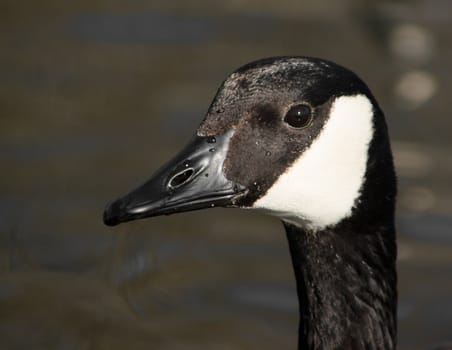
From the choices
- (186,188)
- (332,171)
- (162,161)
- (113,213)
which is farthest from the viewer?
(162,161)

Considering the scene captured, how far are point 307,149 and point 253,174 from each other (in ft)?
0.89

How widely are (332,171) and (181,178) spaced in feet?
2.24

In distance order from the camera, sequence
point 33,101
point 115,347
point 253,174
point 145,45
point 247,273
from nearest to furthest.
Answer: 1. point 253,174
2. point 115,347
3. point 247,273
4. point 33,101
5. point 145,45

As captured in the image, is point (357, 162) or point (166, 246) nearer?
point (357, 162)

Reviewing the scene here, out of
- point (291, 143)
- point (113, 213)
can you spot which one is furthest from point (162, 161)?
point (113, 213)

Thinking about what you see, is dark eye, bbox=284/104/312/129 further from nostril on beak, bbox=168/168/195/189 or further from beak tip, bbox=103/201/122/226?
beak tip, bbox=103/201/122/226

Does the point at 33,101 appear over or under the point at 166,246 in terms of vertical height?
over

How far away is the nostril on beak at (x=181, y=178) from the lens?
17.1 ft

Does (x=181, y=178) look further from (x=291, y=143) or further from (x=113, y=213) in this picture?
(x=291, y=143)

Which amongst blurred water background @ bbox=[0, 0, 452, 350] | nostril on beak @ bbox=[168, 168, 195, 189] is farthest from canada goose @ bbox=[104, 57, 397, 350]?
blurred water background @ bbox=[0, 0, 452, 350]

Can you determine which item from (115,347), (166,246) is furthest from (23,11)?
(115,347)

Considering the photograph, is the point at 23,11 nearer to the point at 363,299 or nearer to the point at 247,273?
the point at 247,273

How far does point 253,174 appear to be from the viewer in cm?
534

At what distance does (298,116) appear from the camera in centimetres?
533
